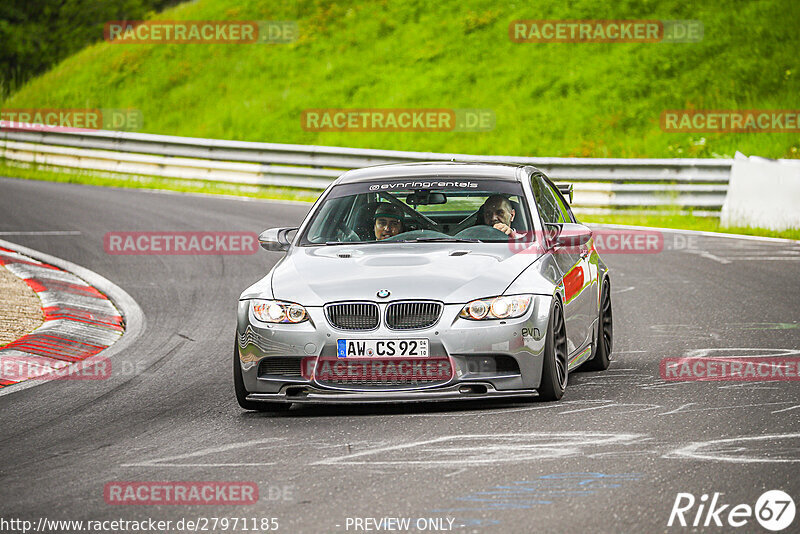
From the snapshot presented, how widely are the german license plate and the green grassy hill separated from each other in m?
18.1

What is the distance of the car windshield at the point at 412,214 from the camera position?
890 centimetres

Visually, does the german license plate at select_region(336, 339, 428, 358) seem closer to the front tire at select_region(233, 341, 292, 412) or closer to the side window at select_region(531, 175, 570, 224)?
the front tire at select_region(233, 341, 292, 412)

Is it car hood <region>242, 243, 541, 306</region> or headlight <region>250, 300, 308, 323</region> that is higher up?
car hood <region>242, 243, 541, 306</region>

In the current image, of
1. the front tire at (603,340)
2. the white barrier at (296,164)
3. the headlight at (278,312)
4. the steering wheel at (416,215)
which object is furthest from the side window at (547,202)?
the white barrier at (296,164)

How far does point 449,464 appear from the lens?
6.41 m

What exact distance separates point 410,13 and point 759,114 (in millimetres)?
13550

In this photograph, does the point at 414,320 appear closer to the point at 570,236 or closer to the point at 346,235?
the point at 570,236

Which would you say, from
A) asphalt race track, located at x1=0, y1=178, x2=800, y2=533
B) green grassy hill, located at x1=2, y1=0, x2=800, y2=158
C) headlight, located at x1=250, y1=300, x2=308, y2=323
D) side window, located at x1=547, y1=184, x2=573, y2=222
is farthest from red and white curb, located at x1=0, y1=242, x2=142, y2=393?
green grassy hill, located at x1=2, y1=0, x2=800, y2=158

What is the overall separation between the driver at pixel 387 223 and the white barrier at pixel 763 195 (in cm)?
1068

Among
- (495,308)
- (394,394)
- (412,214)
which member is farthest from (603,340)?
(394,394)

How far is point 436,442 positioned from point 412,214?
9.00 ft

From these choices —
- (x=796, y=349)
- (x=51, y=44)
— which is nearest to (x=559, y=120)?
(x=796, y=349)

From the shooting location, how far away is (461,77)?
33812mm

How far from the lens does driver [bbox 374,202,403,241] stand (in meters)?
9.12
